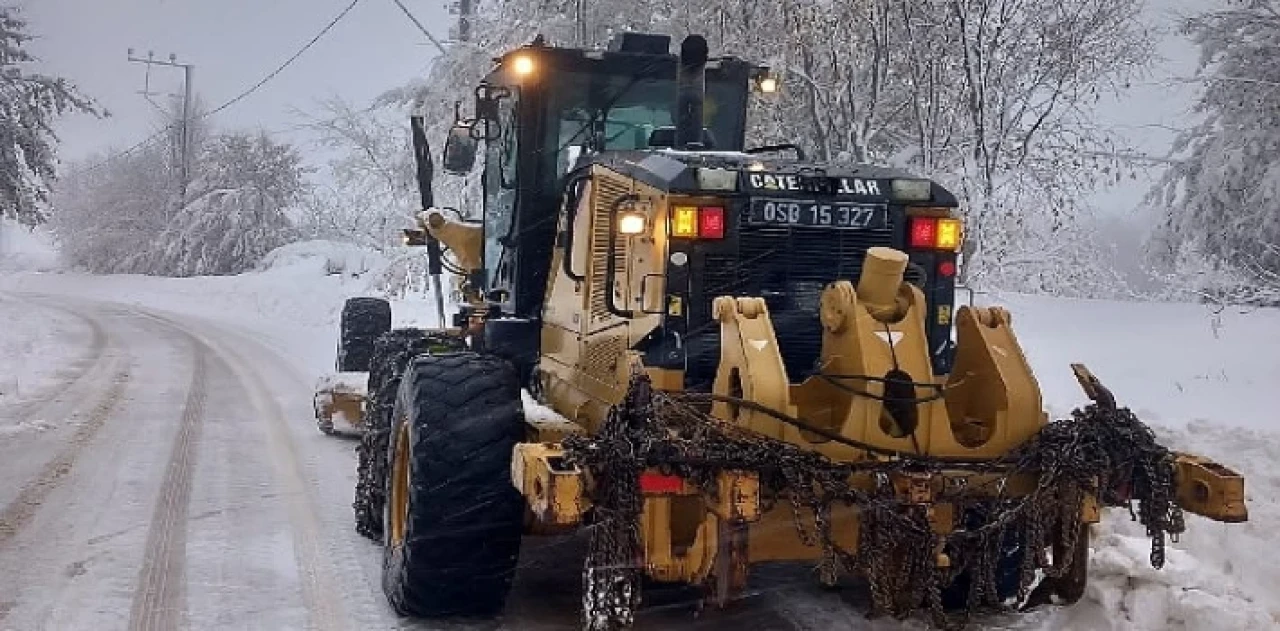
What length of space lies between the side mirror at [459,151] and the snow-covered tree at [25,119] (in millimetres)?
16856

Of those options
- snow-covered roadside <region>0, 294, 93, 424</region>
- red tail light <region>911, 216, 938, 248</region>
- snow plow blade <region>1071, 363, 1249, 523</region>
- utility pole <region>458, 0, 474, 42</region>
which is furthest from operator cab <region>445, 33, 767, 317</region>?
utility pole <region>458, 0, 474, 42</region>

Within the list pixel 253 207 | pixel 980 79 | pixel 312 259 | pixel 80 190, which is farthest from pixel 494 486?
pixel 80 190

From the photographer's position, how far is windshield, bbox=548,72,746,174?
280 inches

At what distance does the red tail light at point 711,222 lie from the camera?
17.0 feet

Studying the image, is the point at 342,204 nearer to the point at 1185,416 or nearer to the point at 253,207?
the point at 253,207

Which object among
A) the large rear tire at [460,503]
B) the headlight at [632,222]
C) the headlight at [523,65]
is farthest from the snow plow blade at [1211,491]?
the headlight at [523,65]

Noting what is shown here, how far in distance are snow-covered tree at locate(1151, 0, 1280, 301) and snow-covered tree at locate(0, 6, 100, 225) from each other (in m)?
18.9

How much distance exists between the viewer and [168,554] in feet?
21.3

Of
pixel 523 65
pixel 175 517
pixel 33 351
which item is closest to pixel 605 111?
pixel 523 65

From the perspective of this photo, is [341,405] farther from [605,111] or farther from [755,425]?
[755,425]

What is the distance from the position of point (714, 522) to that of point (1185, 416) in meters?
5.94

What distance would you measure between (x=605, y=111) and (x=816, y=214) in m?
2.14

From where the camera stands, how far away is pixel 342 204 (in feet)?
182

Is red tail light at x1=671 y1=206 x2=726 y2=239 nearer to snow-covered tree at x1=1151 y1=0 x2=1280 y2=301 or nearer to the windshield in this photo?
the windshield
